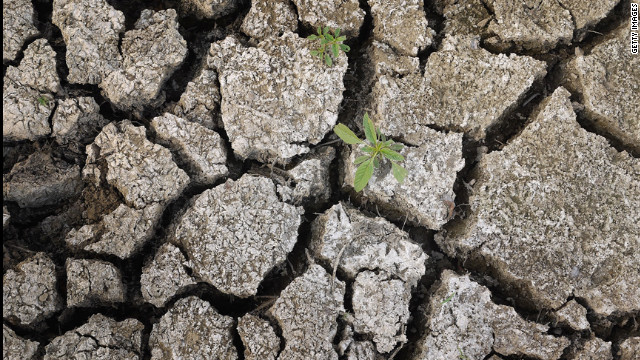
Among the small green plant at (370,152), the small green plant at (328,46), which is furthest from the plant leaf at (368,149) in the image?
the small green plant at (328,46)

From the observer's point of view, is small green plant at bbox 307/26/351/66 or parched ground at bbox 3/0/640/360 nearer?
parched ground at bbox 3/0/640/360

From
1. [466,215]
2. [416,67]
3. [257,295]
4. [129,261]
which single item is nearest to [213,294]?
[257,295]

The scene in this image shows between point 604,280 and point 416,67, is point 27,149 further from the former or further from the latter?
point 604,280

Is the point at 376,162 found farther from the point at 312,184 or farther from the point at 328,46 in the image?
the point at 328,46

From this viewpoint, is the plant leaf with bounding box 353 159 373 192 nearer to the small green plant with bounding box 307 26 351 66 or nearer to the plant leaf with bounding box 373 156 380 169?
the plant leaf with bounding box 373 156 380 169

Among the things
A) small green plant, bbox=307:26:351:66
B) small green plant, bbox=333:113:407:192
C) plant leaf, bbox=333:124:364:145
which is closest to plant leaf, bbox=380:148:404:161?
small green plant, bbox=333:113:407:192

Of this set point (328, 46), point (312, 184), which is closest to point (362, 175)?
→ point (312, 184)
